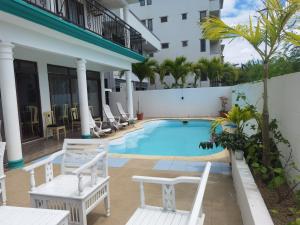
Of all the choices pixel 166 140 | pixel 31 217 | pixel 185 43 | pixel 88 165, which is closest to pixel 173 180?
pixel 88 165

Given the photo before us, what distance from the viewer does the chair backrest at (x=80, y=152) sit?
3.54 m

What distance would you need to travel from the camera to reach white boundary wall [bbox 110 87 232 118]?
49.7 ft

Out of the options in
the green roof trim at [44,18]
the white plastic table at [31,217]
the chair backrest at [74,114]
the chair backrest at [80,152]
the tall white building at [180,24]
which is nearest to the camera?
the white plastic table at [31,217]

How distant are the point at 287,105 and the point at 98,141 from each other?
275 cm

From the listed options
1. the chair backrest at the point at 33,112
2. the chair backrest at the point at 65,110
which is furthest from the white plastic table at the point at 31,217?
Answer: the chair backrest at the point at 65,110

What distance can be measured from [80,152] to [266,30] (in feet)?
10.5

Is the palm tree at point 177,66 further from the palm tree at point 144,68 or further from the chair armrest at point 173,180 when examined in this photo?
the chair armrest at point 173,180

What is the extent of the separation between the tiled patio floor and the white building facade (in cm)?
142

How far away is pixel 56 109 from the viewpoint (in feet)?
33.6

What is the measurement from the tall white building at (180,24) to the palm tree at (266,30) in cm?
2107

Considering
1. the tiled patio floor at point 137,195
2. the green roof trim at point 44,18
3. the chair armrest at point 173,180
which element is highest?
the green roof trim at point 44,18

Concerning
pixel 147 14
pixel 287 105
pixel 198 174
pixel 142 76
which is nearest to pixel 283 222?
pixel 287 105

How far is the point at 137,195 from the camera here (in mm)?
3834

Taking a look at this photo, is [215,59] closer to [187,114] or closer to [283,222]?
[187,114]
